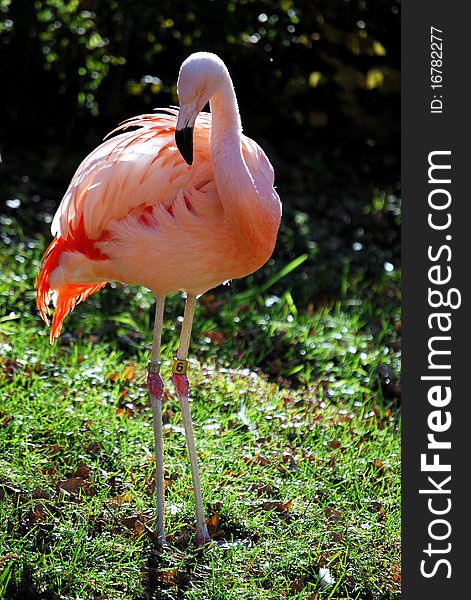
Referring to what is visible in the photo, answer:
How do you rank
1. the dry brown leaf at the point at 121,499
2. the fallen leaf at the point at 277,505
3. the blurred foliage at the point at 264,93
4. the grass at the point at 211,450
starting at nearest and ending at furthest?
1. the grass at the point at 211,450
2. the dry brown leaf at the point at 121,499
3. the fallen leaf at the point at 277,505
4. the blurred foliage at the point at 264,93

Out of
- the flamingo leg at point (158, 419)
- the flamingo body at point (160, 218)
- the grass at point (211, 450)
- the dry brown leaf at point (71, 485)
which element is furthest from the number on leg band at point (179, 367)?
the dry brown leaf at point (71, 485)

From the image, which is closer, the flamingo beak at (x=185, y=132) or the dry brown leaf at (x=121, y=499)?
the flamingo beak at (x=185, y=132)

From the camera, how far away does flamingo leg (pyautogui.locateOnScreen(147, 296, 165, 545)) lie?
3.68m

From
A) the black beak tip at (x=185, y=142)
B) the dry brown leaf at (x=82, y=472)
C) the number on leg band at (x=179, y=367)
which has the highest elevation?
the black beak tip at (x=185, y=142)

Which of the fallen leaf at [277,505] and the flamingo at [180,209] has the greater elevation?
the flamingo at [180,209]

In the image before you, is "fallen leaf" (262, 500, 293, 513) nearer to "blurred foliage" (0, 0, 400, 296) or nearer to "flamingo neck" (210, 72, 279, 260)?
"flamingo neck" (210, 72, 279, 260)

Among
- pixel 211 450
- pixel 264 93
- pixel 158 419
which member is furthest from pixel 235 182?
pixel 264 93

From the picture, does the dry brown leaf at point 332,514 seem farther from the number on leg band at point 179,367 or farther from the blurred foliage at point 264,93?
the blurred foliage at point 264,93

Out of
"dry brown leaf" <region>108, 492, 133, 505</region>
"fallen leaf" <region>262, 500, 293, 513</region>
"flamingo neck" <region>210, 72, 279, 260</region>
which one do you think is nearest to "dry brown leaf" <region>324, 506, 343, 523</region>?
"fallen leaf" <region>262, 500, 293, 513</region>

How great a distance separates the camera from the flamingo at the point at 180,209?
3455 millimetres

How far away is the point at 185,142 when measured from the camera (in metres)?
3.38

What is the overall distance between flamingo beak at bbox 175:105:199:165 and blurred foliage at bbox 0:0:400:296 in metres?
2.79

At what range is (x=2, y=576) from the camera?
323 centimetres

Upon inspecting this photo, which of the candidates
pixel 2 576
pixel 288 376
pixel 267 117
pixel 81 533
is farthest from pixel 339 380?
pixel 267 117
